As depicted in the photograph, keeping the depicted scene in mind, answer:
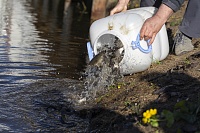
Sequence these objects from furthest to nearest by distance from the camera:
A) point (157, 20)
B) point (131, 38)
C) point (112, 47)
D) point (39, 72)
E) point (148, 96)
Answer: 1. point (39, 72)
2. point (112, 47)
3. point (131, 38)
4. point (157, 20)
5. point (148, 96)

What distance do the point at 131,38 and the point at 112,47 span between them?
14.2 inches

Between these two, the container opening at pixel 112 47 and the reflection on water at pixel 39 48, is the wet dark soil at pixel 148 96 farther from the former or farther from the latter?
the reflection on water at pixel 39 48

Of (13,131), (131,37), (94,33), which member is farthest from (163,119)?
(94,33)

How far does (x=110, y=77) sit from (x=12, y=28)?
451cm

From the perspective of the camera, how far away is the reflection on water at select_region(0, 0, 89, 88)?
213 inches

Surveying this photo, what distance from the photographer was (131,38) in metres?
4.39

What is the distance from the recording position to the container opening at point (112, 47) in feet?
14.9

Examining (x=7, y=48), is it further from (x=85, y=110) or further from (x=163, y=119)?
(x=163, y=119)

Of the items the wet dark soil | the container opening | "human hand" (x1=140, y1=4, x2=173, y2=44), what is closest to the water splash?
the container opening

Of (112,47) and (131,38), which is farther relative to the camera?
(112,47)

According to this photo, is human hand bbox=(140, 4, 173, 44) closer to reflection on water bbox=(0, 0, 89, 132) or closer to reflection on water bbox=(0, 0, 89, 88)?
reflection on water bbox=(0, 0, 89, 132)

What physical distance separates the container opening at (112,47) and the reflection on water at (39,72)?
529 millimetres

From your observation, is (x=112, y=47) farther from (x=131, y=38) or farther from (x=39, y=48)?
(x=39, y=48)

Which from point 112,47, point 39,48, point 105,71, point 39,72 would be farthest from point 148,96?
point 39,48
